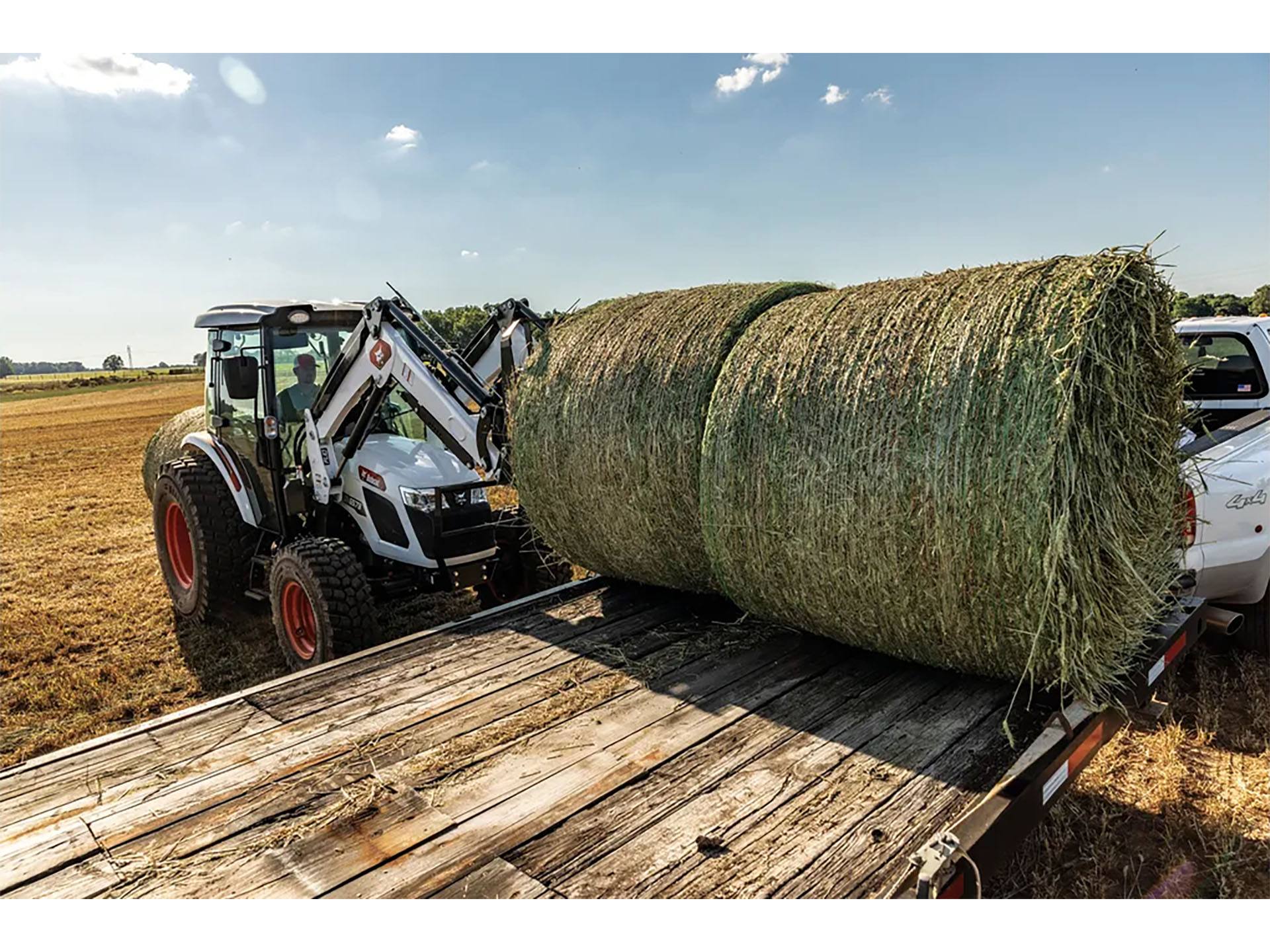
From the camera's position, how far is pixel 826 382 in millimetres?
3275

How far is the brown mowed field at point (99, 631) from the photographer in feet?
16.7

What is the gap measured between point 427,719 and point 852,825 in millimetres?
1575

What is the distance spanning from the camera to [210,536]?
6.09m

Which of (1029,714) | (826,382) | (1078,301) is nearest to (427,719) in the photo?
(826,382)

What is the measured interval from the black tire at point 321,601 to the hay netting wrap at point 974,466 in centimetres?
238

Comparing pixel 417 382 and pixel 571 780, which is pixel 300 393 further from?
pixel 571 780

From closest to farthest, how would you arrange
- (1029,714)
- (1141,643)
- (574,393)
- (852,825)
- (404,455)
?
(852,825)
(1029,714)
(1141,643)
(574,393)
(404,455)

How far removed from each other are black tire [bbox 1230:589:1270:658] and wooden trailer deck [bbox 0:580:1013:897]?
109 inches

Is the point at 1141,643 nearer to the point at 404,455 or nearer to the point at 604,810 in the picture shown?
the point at 604,810

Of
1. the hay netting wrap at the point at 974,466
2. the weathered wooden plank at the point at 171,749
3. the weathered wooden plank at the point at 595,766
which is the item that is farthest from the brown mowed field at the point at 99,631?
the hay netting wrap at the point at 974,466

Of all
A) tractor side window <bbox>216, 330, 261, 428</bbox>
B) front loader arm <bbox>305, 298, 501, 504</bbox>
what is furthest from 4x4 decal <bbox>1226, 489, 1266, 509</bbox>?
tractor side window <bbox>216, 330, 261, 428</bbox>

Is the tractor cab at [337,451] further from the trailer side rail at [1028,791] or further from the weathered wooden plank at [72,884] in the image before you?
the trailer side rail at [1028,791]

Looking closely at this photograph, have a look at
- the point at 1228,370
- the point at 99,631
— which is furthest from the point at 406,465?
the point at 1228,370

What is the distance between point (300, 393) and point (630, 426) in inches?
120
